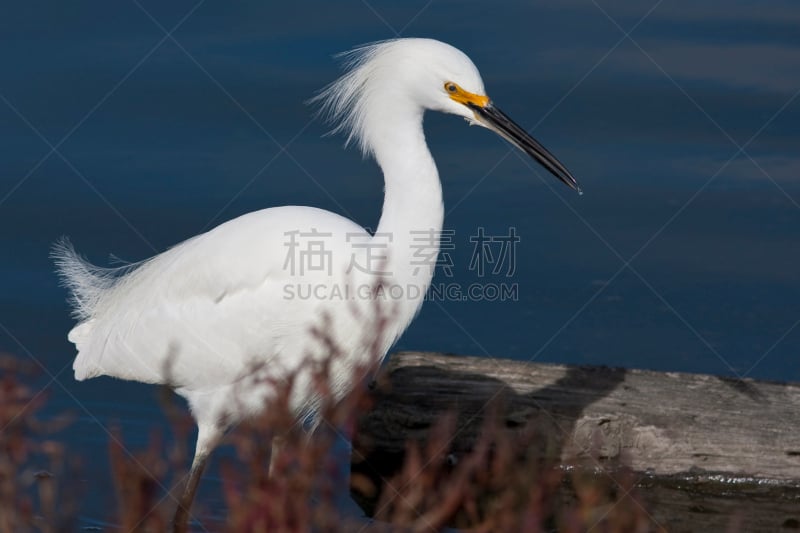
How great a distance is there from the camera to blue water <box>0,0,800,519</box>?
6.11 m

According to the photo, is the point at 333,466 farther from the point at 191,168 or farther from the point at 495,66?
the point at 495,66

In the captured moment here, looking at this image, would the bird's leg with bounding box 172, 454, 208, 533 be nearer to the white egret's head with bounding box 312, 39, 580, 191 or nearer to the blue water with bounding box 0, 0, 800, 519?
the blue water with bounding box 0, 0, 800, 519

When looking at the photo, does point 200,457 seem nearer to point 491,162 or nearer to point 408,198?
point 408,198

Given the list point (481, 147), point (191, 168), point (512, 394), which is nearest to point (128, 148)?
point (191, 168)

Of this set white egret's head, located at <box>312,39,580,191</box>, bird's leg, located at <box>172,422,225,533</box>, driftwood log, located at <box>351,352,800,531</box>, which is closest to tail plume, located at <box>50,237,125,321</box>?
bird's leg, located at <box>172,422,225,533</box>

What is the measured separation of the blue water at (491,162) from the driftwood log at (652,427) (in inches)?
39.1

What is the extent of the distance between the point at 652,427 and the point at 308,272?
4.98 ft

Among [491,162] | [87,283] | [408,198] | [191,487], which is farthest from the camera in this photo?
[491,162]

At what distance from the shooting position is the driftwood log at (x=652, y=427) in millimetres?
4574

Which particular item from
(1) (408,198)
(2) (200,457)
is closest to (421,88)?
(1) (408,198)

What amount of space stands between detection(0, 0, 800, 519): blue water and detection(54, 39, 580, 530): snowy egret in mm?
902

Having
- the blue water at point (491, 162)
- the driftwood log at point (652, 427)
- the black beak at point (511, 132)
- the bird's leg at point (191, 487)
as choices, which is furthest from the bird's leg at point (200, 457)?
the black beak at point (511, 132)

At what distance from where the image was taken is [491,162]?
7414 mm

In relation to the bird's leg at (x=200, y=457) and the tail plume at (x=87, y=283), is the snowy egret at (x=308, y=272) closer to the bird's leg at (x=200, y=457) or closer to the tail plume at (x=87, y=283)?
the bird's leg at (x=200, y=457)
